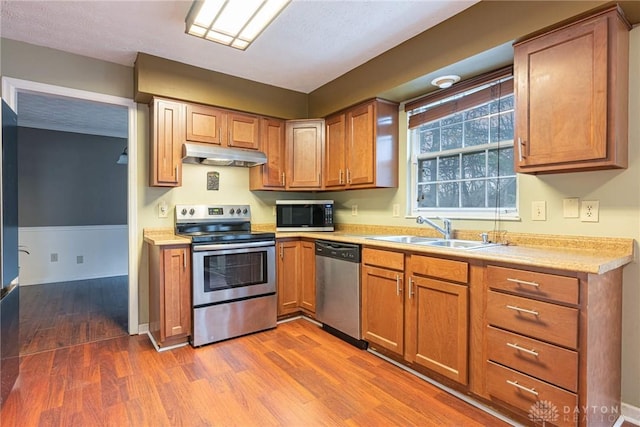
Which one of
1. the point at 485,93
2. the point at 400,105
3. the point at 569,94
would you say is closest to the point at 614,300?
the point at 569,94

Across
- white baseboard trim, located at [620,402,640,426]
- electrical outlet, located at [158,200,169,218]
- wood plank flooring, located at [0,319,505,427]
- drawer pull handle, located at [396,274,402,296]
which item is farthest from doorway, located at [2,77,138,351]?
white baseboard trim, located at [620,402,640,426]

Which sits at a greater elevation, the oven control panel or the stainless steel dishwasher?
the oven control panel

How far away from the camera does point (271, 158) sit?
3.54m

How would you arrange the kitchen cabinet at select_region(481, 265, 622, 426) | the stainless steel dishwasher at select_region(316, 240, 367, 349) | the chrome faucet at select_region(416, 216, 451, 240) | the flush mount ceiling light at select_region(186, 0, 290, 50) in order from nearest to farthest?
the kitchen cabinet at select_region(481, 265, 622, 426)
the flush mount ceiling light at select_region(186, 0, 290, 50)
the chrome faucet at select_region(416, 216, 451, 240)
the stainless steel dishwasher at select_region(316, 240, 367, 349)

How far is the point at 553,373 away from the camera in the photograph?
155 centimetres

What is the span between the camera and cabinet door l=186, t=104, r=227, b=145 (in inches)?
120

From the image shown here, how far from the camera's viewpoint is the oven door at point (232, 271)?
8.95ft

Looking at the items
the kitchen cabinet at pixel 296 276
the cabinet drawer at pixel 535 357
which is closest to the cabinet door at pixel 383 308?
the cabinet drawer at pixel 535 357

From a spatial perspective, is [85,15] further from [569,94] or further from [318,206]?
[569,94]

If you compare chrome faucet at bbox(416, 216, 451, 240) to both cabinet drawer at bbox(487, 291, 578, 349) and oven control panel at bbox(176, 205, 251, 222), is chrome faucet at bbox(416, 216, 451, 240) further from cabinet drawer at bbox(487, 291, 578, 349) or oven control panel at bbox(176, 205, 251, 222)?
oven control panel at bbox(176, 205, 251, 222)

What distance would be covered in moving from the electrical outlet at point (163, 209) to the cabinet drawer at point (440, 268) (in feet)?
7.67

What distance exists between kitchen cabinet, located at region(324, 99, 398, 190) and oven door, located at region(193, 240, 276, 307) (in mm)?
1029

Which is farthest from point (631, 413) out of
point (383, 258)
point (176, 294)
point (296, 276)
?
point (176, 294)

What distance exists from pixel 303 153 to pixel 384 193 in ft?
3.28
